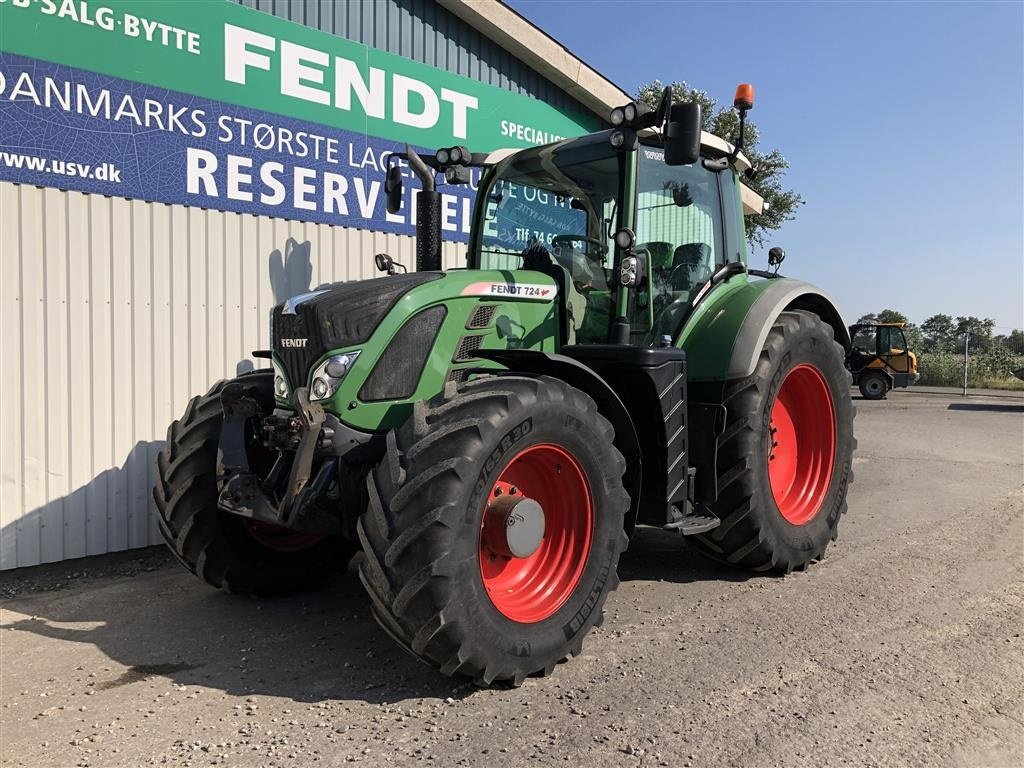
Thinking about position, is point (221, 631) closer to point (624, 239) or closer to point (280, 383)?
point (280, 383)

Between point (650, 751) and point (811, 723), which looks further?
point (811, 723)

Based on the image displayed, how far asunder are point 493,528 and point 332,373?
100cm

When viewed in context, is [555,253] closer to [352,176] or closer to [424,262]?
[424,262]

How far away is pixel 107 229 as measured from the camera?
518 cm

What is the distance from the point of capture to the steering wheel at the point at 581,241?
4531mm

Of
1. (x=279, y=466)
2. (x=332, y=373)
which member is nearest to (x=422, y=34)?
(x=332, y=373)

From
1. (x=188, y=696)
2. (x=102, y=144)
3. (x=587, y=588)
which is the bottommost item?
(x=188, y=696)

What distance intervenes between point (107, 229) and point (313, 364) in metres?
2.48

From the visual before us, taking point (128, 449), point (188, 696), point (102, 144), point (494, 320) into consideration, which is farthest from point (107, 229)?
point (188, 696)

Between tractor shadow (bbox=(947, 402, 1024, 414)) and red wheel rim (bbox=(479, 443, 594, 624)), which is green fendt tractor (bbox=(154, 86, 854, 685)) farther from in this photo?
tractor shadow (bbox=(947, 402, 1024, 414))

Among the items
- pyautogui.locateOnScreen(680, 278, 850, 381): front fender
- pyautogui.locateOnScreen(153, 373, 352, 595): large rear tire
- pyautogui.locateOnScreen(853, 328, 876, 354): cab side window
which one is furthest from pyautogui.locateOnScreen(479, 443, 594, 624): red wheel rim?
pyautogui.locateOnScreen(853, 328, 876, 354): cab side window

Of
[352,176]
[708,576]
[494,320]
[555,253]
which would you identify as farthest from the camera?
[352,176]

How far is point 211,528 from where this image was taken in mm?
4164

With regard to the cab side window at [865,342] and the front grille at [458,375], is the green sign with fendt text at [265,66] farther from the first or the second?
the cab side window at [865,342]
